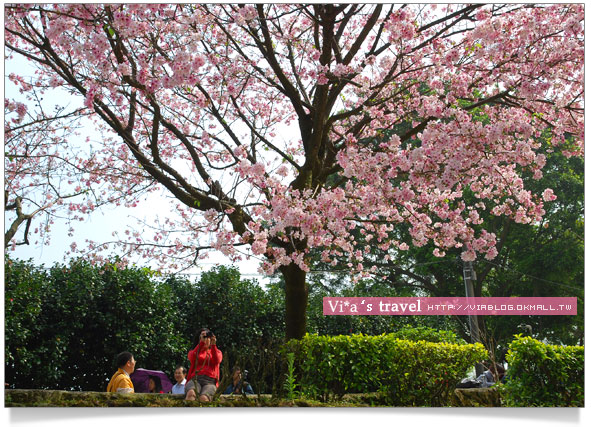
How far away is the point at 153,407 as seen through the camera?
14.7ft

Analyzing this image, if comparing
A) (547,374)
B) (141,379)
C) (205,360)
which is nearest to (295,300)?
(205,360)

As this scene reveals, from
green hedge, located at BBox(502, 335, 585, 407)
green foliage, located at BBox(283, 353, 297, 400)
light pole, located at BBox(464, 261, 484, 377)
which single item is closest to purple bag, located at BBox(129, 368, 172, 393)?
green foliage, located at BBox(283, 353, 297, 400)

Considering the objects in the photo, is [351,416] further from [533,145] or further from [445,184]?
[533,145]

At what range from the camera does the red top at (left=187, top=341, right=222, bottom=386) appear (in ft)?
16.6

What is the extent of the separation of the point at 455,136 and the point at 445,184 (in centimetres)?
45

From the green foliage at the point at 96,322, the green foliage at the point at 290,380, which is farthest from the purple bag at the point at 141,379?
the green foliage at the point at 290,380

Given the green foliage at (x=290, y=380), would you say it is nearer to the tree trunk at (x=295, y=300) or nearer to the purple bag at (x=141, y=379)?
the tree trunk at (x=295, y=300)

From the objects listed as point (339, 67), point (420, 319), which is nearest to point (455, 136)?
point (339, 67)

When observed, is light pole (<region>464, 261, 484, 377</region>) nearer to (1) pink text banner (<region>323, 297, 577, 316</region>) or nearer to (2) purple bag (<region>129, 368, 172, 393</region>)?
(1) pink text banner (<region>323, 297, 577, 316</region>)

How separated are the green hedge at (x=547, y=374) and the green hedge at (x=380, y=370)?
0.65m

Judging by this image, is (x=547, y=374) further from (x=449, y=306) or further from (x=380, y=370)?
(x=449, y=306)

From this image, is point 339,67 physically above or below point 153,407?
above

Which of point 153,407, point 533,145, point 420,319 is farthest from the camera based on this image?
point 420,319

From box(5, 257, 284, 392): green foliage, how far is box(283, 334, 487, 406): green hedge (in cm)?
101
